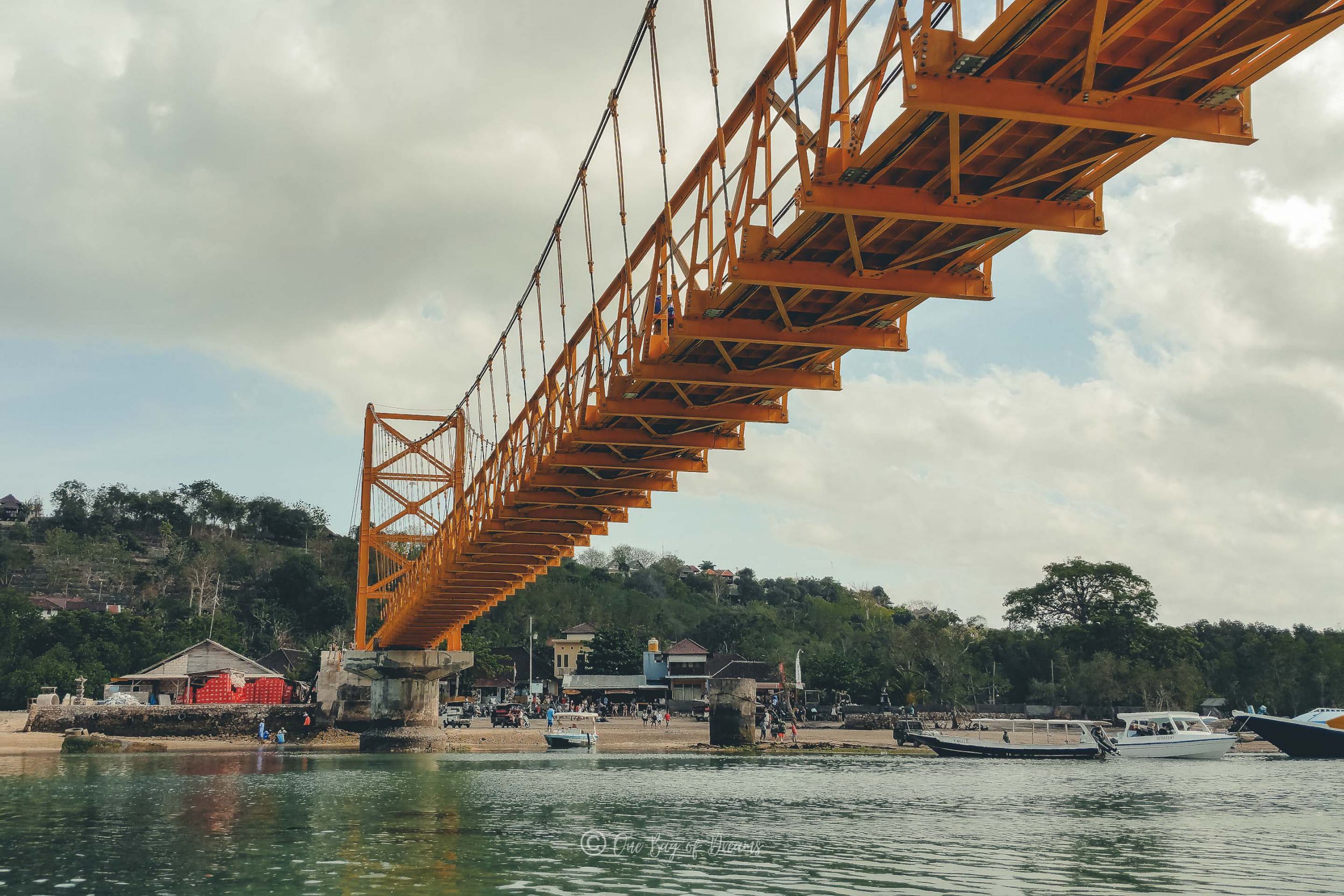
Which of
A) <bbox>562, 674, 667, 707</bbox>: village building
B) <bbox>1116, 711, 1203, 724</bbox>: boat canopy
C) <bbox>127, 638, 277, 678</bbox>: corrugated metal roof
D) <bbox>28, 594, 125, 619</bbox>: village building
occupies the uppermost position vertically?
<bbox>28, 594, 125, 619</bbox>: village building

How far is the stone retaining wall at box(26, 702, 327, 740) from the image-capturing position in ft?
217

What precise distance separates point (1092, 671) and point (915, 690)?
14.3 m

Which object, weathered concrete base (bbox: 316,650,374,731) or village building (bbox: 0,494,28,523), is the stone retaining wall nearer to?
weathered concrete base (bbox: 316,650,374,731)

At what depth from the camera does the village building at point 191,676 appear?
82.6 m

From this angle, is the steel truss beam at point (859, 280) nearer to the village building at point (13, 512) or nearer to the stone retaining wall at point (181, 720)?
the stone retaining wall at point (181, 720)

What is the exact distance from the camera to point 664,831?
25828 millimetres

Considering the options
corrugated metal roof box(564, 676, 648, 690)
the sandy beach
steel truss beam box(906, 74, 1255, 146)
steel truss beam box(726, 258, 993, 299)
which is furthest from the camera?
corrugated metal roof box(564, 676, 648, 690)

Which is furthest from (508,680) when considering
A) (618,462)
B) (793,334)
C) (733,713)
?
(793,334)

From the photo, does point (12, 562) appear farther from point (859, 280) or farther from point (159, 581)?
point (859, 280)

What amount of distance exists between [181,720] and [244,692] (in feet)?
40.6

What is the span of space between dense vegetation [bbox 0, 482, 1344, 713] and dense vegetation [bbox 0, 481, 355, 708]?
0.22 meters

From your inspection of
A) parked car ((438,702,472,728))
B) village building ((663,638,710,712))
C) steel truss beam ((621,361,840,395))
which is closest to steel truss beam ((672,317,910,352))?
steel truss beam ((621,361,840,395))

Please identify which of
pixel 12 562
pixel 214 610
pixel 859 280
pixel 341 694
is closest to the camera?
pixel 859 280

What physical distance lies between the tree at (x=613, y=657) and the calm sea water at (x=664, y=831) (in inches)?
2449
